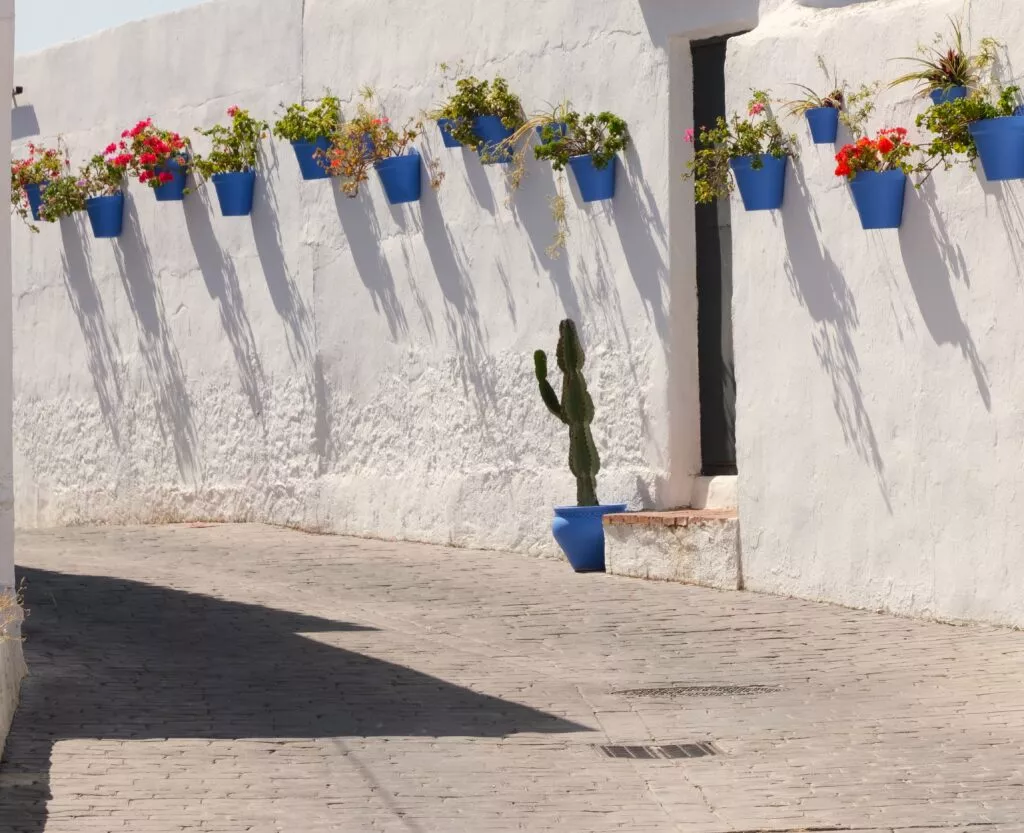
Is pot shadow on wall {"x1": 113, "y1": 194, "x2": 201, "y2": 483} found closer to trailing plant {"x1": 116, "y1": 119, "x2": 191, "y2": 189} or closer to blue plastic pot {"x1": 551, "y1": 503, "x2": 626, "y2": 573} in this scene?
trailing plant {"x1": 116, "y1": 119, "x2": 191, "y2": 189}

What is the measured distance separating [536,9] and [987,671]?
20.1ft

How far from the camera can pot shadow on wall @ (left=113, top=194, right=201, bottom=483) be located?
51.7 ft

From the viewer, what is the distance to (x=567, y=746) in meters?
7.05

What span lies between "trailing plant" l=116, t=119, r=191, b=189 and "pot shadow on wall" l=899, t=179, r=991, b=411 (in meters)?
7.34

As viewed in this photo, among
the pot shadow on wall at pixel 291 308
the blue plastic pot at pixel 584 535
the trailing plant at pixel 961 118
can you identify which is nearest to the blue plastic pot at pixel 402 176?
the pot shadow on wall at pixel 291 308

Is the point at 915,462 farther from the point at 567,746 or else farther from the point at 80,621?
the point at 80,621

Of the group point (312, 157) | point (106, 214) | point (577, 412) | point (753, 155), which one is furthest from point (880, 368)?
point (106, 214)

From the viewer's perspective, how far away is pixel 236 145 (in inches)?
589

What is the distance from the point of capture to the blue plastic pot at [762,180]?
10.8 meters

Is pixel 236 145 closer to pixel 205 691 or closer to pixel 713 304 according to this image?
pixel 713 304

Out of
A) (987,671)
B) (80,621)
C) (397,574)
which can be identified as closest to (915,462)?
(987,671)

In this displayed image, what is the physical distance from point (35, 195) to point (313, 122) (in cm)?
412

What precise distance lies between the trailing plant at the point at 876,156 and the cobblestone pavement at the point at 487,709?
238cm

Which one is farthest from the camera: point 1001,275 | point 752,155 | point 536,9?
point 536,9
